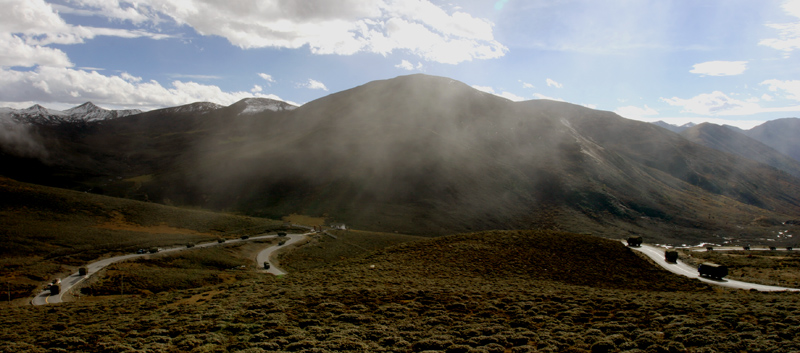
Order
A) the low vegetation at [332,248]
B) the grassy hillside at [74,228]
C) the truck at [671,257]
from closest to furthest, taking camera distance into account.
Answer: the grassy hillside at [74,228]
the truck at [671,257]
the low vegetation at [332,248]

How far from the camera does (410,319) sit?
15.4m

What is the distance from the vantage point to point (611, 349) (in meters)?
11.5

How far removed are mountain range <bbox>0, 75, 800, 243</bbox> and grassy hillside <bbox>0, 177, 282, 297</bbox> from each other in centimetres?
2933

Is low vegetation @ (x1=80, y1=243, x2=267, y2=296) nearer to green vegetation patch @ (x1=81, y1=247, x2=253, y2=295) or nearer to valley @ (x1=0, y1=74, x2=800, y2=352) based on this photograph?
green vegetation patch @ (x1=81, y1=247, x2=253, y2=295)

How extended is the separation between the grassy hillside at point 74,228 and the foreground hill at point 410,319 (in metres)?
17.6

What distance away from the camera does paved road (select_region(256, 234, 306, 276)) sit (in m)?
38.6

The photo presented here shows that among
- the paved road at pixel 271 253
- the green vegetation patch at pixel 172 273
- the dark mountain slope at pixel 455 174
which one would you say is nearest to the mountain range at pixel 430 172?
the dark mountain slope at pixel 455 174

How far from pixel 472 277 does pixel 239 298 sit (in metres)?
15.4

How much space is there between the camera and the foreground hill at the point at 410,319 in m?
12.2

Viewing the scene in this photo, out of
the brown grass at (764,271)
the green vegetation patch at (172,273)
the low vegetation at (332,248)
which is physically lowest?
the low vegetation at (332,248)

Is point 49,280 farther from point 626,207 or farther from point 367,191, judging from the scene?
point 626,207

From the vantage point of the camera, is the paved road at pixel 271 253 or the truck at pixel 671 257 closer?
the truck at pixel 671 257

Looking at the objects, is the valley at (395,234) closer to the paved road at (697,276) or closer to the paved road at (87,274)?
the paved road at (87,274)

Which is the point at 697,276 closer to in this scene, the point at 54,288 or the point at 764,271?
the point at 764,271
